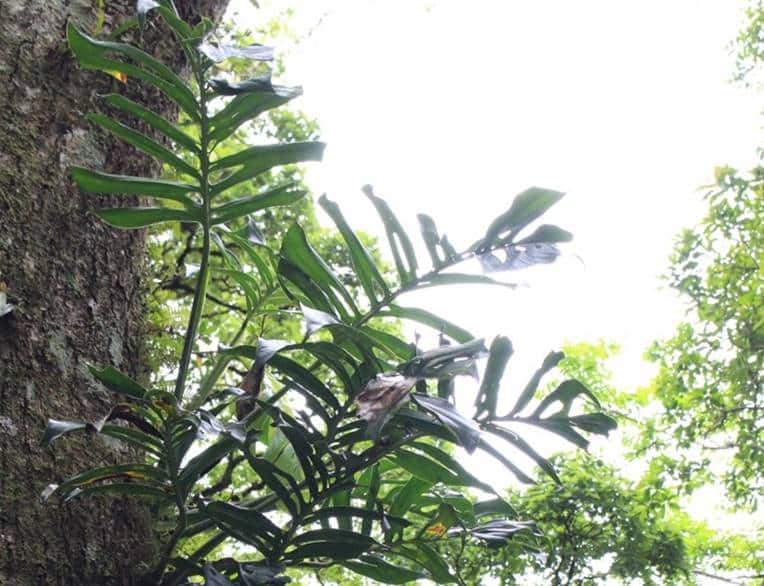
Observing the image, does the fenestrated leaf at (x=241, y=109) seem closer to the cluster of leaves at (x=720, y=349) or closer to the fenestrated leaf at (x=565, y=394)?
the fenestrated leaf at (x=565, y=394)

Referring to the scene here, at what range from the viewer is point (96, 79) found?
921mm

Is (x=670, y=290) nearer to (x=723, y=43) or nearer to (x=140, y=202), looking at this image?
(x=723, y=43)

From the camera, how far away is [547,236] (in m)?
0.72

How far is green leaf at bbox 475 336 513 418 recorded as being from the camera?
672 millimetres

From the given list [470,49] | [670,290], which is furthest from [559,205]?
[470,49]

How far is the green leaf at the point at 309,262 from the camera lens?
2.26 feet

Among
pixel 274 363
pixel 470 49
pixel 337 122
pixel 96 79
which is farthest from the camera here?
pixel 470 49

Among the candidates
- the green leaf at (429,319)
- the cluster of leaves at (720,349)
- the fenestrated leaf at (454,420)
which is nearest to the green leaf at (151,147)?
the green leaf at (429,319)

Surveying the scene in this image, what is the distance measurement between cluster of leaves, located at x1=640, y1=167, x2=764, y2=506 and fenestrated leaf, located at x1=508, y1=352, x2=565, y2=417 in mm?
2000

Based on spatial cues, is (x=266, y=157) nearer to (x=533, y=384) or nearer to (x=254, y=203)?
(x=254, y=203)

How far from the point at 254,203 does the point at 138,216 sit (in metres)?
0.11

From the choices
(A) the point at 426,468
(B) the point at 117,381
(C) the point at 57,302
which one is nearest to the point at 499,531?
(A) the point at 426,468

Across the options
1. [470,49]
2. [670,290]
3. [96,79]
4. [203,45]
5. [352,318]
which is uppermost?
[470,49]

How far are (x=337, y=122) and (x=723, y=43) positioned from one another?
5.29 feet
